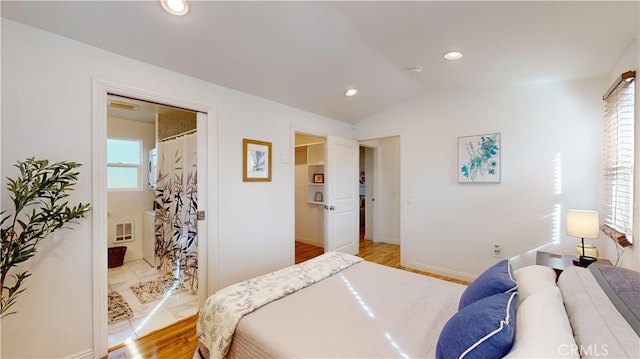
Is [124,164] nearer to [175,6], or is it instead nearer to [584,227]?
[175,6]

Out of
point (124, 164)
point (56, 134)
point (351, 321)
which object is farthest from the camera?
point (124, 164)

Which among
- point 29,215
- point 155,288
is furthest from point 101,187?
point 155,288

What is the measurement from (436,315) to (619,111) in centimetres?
228

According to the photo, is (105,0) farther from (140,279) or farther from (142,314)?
(140,279)

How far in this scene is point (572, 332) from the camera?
0.89 m

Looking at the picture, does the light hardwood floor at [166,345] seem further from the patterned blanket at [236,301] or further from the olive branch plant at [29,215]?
the olive branch plant at [29,215]

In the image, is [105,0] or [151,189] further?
[151,189]

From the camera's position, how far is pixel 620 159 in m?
2.04

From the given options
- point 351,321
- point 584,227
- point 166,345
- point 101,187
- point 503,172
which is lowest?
point 166,345

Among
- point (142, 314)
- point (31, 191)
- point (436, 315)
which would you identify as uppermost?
point (31, 191)

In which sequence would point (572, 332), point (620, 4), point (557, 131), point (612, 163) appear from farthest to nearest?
point (557, 131) → point (612, 163) → point (620, 4) → point (572, 332)

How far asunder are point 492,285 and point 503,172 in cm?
236

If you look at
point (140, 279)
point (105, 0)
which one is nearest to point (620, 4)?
point (105, 0)

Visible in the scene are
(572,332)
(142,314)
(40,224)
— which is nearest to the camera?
(572,332)
